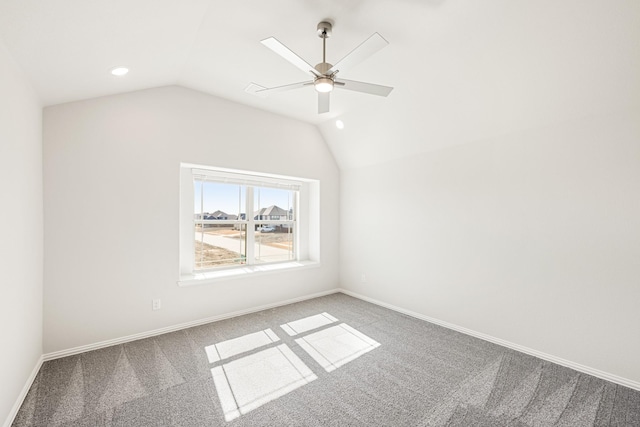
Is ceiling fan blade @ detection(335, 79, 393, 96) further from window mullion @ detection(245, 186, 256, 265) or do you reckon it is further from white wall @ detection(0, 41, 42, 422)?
window mullion @ detection(245, 186, 256, 265)

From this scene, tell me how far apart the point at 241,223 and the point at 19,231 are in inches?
98.0

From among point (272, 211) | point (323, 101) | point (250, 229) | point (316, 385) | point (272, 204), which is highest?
point (323, 101)

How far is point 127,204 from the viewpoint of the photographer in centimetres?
300

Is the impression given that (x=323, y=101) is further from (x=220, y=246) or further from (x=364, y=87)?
(x=220, y=246)

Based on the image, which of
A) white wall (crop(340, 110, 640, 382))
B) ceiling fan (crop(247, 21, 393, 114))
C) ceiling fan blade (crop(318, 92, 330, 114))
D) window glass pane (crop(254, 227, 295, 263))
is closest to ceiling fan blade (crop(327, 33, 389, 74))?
ceiling fan (crop(247, 21, 393, 114))

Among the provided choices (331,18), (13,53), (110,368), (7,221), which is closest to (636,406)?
(331,18)

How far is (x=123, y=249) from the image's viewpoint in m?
2.98

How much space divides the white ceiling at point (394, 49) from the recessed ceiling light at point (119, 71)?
0.07m

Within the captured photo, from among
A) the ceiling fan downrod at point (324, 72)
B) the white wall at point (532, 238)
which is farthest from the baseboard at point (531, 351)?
the ceiling fan downrod at point (324, 72)

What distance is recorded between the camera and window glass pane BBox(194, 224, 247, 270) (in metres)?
3.92

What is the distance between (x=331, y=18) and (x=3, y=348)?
315 centimetres

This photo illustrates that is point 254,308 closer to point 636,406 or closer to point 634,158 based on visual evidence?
point 636,406

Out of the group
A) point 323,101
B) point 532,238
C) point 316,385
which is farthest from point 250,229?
point 532,238

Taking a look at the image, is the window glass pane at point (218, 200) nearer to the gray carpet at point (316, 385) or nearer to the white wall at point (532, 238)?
the gray carpet at point (316, 385)
